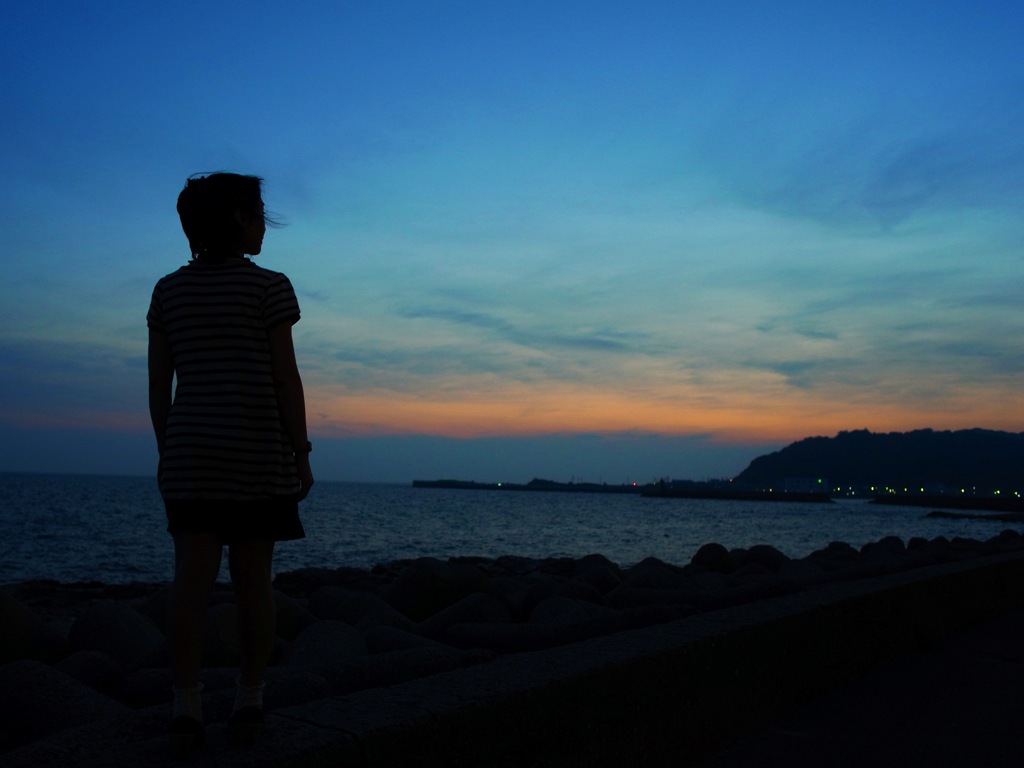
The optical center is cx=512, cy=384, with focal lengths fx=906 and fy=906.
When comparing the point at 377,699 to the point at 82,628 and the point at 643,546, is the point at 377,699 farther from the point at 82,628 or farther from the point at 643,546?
the point at 643,546

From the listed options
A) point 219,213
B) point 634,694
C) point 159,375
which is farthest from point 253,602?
point 634,694

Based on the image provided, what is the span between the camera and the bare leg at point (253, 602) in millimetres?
2008

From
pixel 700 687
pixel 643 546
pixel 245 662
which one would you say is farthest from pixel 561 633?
pixel 643 546

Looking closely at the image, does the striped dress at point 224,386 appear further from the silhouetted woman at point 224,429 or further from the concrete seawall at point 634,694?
the concrete seawall at point 634,694

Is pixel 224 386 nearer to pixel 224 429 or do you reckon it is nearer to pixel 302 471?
pixel 224 429

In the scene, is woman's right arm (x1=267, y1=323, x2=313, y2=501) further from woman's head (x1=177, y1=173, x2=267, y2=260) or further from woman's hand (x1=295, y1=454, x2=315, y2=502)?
woman's head (x1=177, y1=173, x2=267, y2=260)

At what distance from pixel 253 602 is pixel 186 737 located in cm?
30

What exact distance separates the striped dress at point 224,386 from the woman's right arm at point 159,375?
0.03 metres

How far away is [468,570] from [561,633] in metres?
2.71

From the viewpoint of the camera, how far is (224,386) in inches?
78.2

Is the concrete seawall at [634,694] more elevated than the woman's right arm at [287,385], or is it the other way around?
the woman's right arm at [287,385]

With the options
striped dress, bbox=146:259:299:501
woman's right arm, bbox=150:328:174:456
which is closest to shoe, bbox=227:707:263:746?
striped dress, bbox=146:259:299:501

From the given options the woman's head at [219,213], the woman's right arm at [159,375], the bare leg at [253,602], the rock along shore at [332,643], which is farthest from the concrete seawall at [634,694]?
the woman's head at [219,213]

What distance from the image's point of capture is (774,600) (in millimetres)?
4367
